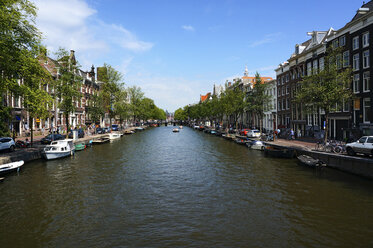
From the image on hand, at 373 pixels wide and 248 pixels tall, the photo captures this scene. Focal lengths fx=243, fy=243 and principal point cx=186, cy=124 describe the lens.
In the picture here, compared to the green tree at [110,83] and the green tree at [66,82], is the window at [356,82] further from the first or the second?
the green tree at [110,83]

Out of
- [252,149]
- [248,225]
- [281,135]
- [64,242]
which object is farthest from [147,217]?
[281,135]

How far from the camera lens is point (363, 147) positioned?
21891 mm

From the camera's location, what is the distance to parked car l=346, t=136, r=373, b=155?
21.3 metres

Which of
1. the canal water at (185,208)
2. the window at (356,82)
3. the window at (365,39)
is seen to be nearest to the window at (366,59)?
the window at (365,39)

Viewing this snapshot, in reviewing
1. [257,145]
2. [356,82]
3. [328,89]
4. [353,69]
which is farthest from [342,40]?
[257,145]

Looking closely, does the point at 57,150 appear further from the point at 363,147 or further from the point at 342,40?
the point at 342,40

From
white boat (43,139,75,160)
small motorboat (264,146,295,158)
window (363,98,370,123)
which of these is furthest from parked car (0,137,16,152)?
window (363,98,370,123)

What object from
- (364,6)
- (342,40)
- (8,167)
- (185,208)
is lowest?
(185,208)

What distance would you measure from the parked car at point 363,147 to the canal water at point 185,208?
8.50 ft

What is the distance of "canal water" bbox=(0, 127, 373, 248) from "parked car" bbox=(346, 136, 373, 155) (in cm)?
259

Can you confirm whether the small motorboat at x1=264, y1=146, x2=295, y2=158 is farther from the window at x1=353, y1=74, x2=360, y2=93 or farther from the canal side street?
the window at x1=353, y1=74, x2=360, y2=93

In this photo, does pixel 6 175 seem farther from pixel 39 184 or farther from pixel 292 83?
pixel 292 83

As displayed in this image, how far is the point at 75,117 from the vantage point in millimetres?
68000

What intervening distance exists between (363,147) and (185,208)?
1773 cm
